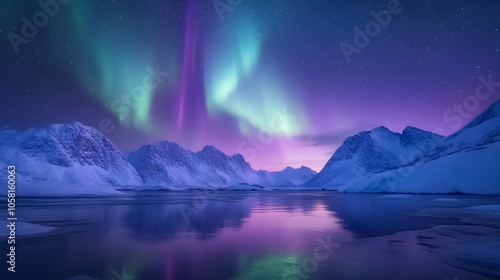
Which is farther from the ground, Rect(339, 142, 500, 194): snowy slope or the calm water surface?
Rect(339, 142, 500, 194): snowy slope

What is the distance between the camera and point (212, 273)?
16.2 metres

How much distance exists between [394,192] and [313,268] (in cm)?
13097

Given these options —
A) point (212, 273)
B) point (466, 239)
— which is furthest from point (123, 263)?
point (466, 239)

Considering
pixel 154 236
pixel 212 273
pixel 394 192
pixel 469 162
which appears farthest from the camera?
pixel 394 192

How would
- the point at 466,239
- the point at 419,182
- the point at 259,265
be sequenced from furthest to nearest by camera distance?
the point at 419,182
the point at 466,239
the point at 259,265

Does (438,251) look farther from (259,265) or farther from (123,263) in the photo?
(123,263)

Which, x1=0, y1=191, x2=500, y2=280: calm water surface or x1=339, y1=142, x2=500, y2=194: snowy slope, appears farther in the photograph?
x1=339, y1=142, x2=500, y2=194: snowy slope

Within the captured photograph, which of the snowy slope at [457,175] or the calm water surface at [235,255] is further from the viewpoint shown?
the snowy slope at [457,175]

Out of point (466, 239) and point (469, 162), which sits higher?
point (469, 162)

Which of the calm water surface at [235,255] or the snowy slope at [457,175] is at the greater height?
the snowy slope at [457,175]

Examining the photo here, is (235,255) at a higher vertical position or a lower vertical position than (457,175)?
lower

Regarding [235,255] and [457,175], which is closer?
[235,255]

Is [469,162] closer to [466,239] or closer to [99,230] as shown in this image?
[466,239]

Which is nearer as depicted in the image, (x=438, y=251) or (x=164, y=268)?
(x=164, y=268)
